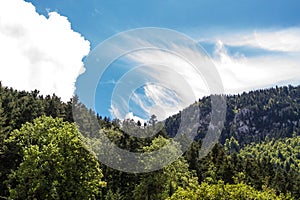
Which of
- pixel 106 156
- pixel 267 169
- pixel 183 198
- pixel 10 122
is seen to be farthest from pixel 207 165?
pixel 183 198

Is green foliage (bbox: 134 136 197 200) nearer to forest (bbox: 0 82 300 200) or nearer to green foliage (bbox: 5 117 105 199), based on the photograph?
forest (bbox: 0 82 300 200)

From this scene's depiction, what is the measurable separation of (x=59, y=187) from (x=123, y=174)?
2367 centimetres

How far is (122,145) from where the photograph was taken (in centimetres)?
7012

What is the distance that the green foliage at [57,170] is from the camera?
136ft

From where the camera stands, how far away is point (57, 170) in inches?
1674

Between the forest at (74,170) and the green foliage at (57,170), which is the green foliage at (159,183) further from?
the green foliage at (57,170)

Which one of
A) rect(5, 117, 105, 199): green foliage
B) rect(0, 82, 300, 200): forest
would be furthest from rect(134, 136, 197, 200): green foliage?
rect(5, 117, 105, 199): green foliage

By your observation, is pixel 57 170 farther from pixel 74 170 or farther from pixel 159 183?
pixel 159 183

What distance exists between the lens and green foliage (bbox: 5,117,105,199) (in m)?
41.5

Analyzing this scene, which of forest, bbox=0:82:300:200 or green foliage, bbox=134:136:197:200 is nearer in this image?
forest, bbox=0:82:300:200

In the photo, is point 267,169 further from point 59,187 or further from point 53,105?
point 59,187

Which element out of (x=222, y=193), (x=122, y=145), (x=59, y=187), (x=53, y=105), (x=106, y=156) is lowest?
(x=222, y=193)

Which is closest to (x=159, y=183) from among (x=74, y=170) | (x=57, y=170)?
(x=74, y=170)

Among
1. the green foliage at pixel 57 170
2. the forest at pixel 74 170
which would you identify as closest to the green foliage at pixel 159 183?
the forest at pixel 74 170
